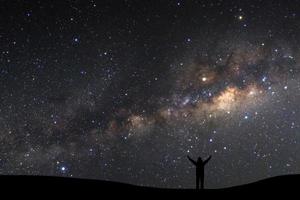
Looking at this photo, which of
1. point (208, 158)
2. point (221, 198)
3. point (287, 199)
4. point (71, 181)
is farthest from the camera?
point (208, 158)

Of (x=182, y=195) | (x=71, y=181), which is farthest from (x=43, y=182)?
(x=182, y=195)

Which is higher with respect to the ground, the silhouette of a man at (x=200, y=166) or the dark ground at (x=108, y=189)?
the silhouette of a man at (x=200, y=166)

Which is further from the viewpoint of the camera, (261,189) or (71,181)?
(71,181)

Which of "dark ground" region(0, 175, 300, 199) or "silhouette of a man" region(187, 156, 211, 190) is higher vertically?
"silhouette of a man" region(187, 156, 211, 190)

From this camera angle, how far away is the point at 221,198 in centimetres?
975

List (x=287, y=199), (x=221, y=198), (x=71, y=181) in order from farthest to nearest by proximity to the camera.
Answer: (x=71, y=181), (x=221, y=198), (x=287, y=199)

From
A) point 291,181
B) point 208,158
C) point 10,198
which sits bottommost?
point 10,198

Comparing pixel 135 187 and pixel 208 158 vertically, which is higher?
pixel 208 158

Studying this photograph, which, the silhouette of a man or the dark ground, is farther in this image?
the silhouette of a man

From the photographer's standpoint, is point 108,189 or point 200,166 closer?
point 108,189

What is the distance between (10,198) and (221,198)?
17.5 ft

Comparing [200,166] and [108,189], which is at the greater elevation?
[200,166]

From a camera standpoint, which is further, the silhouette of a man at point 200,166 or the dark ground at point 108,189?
the silhouette of a man at point 200,166

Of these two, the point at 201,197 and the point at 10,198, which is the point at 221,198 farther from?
the point at 10,198
